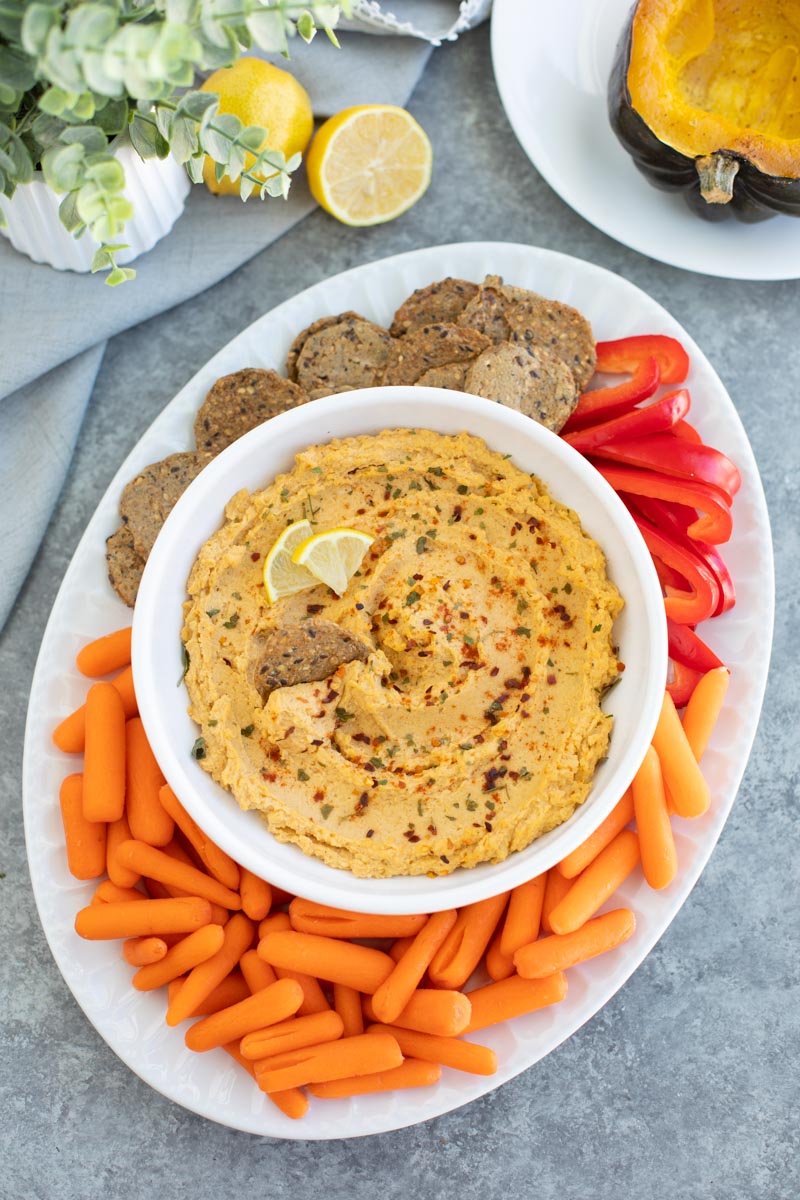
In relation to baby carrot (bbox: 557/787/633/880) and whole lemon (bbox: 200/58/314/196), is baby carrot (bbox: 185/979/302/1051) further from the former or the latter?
whole lemon (bbox: 200/58/314/196)

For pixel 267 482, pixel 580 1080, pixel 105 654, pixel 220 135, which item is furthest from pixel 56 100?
pixel 580 1080

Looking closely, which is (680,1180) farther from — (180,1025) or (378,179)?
(378,179)

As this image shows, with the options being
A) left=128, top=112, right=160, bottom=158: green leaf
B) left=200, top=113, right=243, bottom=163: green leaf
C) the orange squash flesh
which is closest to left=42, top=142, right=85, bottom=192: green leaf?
left=200, top=113, right=243, bottom=163: green leaf

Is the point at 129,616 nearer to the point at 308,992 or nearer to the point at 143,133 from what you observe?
the point at 308,992

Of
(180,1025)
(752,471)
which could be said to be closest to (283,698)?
(180,1025)

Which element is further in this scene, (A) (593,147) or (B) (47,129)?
(A) (593,147)

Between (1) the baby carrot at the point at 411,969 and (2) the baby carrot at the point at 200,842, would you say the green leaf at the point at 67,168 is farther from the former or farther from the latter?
(1) the baby carrot at the point at 411,969

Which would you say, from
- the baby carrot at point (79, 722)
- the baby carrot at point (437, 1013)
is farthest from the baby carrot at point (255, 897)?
the baby carrot at point (79, 722)
